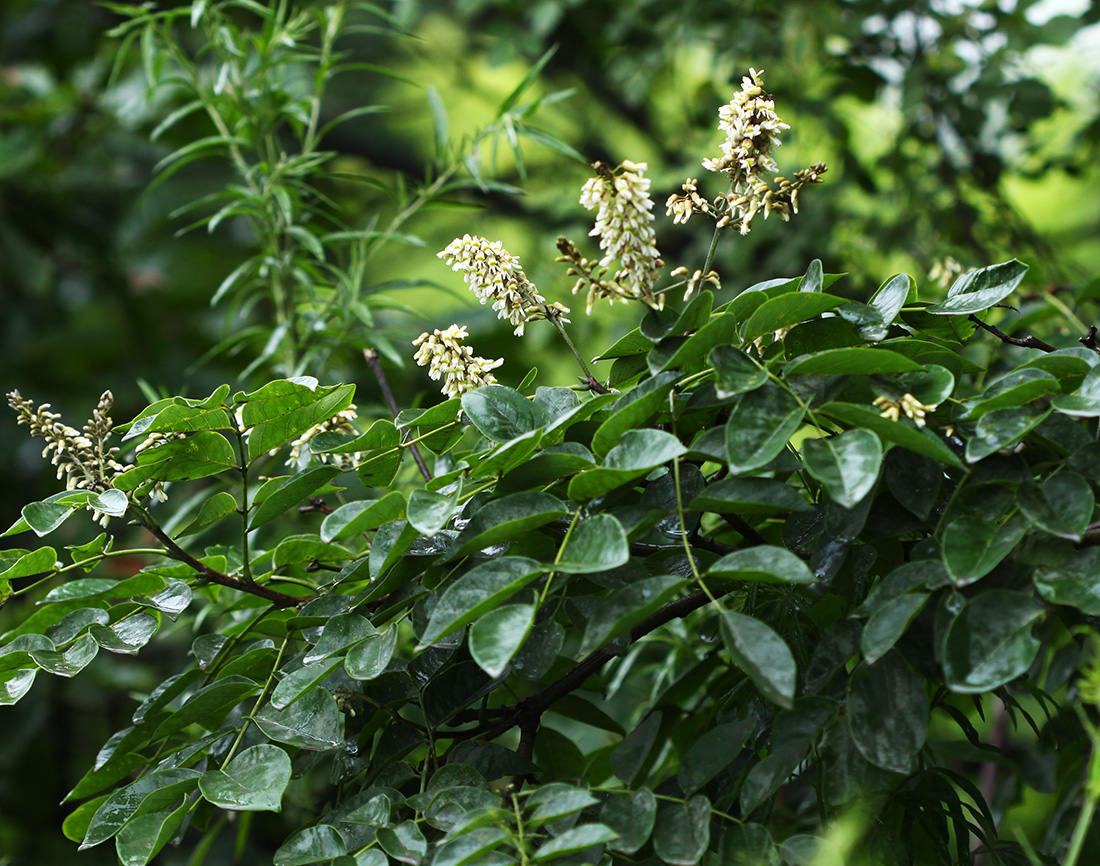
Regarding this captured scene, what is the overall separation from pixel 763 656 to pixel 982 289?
0.70 ft

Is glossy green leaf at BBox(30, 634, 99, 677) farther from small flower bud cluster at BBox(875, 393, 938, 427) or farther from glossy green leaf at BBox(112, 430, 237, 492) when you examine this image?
small flower bud cluster at BBox(875, 393, 938, 427)

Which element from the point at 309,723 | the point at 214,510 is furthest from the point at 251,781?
the point at 214,510

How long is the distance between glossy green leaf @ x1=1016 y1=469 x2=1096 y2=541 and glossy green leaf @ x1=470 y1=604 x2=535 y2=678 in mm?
176

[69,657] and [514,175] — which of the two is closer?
[69,657]

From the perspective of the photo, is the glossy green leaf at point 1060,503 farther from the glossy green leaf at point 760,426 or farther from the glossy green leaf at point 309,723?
the glossy green leaf at point 309,723

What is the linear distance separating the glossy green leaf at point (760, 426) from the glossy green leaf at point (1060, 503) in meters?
0.08

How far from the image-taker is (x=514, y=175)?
64.5 inches

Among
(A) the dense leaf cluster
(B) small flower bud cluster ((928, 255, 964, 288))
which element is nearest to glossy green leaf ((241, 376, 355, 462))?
(A) the dense leaf cluster

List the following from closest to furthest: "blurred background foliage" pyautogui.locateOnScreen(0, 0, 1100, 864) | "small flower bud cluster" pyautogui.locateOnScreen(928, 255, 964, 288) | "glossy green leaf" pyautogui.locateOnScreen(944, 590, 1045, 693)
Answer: "glossy green leaf" pyautogui.locateOnScreen(944, 590, 1045, 693) < "small flower bud cluster" pyautogui.locateOnScreen(928, 255, 964, 288) < "blurred background foliage" pyautogui.locateOnScreen(0, 0, 1100, 864)

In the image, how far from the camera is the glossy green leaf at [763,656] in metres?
0.28

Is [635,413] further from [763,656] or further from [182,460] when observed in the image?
[182,460]

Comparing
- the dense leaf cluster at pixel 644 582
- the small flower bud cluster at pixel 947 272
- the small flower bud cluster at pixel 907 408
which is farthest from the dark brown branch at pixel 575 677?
the small flower bud cluster at pixel 947 272

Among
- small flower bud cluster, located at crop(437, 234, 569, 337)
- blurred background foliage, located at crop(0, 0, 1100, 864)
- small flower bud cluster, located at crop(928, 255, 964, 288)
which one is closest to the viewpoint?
small flower bud cluster, located at crop(437, 234, 569, 337)

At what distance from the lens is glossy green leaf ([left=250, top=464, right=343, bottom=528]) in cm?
39
